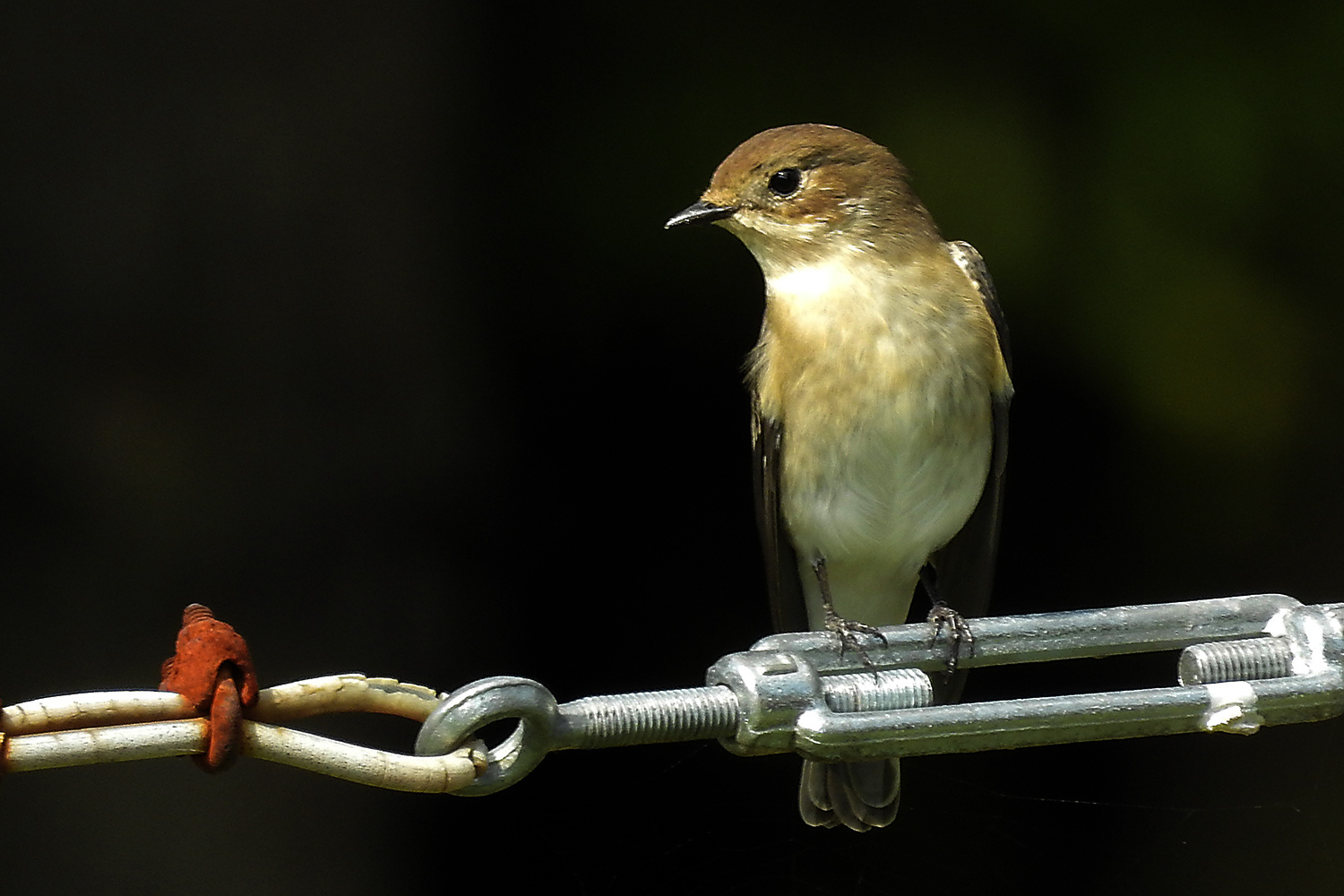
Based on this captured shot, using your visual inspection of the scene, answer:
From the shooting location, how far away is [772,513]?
309cm

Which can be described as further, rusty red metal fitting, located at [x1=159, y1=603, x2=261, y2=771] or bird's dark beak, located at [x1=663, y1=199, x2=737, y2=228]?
bird's dark beak, located at [x1=663, y1=199, x2=737, y2=228]

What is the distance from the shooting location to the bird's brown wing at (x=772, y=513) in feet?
9.84

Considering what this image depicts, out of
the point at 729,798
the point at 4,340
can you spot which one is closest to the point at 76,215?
the point at 4,340

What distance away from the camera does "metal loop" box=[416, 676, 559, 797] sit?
0.97 meters

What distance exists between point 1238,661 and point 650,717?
509mm

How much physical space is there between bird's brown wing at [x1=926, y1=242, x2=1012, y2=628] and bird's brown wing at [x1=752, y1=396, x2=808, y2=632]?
34 centimetres

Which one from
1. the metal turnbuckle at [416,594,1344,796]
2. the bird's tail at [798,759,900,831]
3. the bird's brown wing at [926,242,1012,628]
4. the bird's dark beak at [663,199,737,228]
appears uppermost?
the bird's dark beak at [663,199,737,228]

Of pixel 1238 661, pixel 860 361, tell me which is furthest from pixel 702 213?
pixel 1238 661

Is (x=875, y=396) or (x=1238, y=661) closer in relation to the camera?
(x=1238, y=661)

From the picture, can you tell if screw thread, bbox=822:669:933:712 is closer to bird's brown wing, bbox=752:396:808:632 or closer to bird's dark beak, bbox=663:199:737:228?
bird's dark beak, bbox=663:199:737:228

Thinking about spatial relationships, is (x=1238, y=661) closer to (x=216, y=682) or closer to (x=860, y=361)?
(x=216, y=682)

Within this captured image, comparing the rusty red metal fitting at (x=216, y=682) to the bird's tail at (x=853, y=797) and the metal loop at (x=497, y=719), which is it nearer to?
the metal loop at (x=497, y=719)

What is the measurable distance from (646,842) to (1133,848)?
1.18m

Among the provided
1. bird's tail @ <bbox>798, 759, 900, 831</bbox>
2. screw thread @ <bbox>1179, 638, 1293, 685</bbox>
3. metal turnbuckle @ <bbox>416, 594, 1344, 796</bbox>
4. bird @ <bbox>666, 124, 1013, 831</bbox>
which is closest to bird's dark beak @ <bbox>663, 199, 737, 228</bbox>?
bird @ <bbox>666, 124, 1013, 831</bbox>
